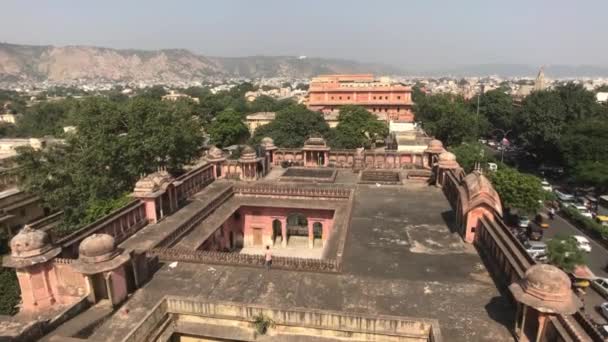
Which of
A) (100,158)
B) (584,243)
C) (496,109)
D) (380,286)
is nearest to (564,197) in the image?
(584,243)

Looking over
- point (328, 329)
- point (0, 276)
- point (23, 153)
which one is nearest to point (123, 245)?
point (0, 276)

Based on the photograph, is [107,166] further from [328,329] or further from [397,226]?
[328,329]

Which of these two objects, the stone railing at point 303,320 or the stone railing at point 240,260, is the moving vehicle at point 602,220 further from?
the stone railing at point 303,320

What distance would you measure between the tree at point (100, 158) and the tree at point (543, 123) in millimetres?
46085

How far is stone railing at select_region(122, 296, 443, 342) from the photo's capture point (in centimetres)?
1216

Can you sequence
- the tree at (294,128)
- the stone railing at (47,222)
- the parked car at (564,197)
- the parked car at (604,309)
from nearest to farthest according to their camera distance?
the parked car at (604,309)
the stone railing at (47,222)
the parked car at (564,197)
the tree at (294,128)

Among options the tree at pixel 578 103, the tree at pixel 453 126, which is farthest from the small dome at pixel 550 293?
the tree at pixel 453 126

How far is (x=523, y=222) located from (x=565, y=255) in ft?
50.2

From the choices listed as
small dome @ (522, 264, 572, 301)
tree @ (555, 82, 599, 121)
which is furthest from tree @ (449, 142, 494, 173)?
small dome @ (522, 264, 572, 301)

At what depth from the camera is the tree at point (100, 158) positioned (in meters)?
27.8

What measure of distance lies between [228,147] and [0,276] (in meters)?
45.4

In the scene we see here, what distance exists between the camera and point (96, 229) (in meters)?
18.1

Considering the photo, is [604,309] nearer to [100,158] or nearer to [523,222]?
[523,222]

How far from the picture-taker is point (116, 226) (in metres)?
19.4
